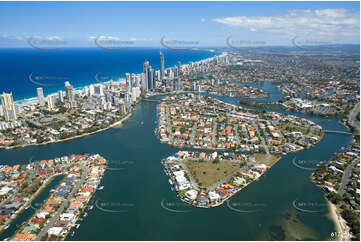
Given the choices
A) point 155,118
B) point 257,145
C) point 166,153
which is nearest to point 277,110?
point 257,145

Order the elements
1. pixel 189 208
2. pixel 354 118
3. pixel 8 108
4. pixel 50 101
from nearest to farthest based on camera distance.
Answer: pixel 189 208
pixel 8 108
pixel 354 118
pixel 50 101

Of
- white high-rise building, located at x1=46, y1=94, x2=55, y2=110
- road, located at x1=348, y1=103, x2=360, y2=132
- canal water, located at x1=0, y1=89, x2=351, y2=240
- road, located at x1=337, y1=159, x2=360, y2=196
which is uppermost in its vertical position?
white high-rise building, located at x1=46, y1=94, x2=55, y2=110

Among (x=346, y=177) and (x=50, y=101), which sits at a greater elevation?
(x=50, y=101)

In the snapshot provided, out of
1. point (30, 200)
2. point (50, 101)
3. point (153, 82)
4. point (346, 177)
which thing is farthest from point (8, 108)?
point (346, 177)

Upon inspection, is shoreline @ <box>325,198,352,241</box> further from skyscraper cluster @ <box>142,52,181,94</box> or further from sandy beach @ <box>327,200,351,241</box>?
skyscraper cluster @ <box>142,52,181,94</box>

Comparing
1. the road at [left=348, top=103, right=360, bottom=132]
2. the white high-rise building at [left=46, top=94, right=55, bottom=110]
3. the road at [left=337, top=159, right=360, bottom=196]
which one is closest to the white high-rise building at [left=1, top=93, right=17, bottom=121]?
the white high-rise building at [left=46, top=94, right=55, bottom=110]

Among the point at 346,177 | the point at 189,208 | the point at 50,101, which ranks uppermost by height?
the point at 50,101

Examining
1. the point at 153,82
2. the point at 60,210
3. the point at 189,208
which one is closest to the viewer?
the point at 60,210

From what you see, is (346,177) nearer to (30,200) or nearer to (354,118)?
(354,118)
